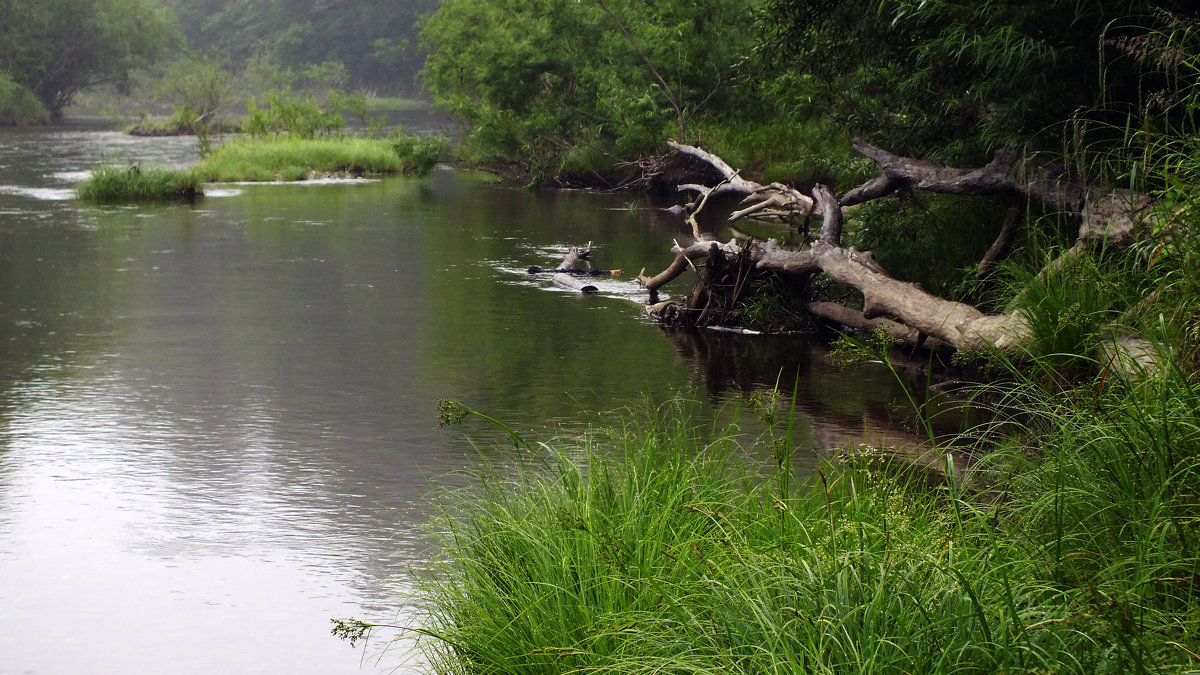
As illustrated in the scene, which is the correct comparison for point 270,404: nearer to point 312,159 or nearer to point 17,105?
point 312,159

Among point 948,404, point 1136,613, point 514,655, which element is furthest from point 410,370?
point 1136,613

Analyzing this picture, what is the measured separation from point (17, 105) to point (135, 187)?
146 feet

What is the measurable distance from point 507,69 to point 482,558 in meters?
30.2

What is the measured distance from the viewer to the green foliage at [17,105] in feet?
210

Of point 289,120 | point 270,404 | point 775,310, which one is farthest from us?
point 289,120

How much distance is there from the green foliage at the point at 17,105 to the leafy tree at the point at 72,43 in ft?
9.85

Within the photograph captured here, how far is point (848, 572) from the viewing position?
3.42 m

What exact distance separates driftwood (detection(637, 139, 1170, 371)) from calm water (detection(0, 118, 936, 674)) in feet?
1.87

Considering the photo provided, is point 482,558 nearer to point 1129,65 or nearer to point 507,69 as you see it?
point 1129,65

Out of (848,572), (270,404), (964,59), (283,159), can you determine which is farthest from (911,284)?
(283,159)

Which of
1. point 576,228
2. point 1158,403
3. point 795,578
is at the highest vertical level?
point 1158,403

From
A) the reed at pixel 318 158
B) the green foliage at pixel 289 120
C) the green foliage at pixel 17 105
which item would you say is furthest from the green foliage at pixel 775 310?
the green foliage at pixel 17 105

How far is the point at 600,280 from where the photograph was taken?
1614 cm

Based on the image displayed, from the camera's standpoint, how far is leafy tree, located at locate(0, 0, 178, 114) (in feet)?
234
